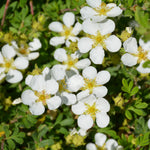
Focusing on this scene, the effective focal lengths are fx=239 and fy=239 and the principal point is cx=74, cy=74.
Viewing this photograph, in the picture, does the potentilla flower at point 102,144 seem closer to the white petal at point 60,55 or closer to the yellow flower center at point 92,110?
the yellow flower center at point 92,110

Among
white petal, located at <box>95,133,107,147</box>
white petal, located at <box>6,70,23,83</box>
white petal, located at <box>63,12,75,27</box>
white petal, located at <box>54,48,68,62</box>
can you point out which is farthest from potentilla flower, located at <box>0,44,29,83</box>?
white petal, located at <box>95,133,107,147</box>

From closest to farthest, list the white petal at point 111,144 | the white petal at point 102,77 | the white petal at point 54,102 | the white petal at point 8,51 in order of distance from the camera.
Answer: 1. the white petal at point 54,102
2. the white petal at point 102,77
3. the white petal at point 111,144
4. the white petal at point 8,51

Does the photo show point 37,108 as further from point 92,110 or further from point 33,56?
point 33,56

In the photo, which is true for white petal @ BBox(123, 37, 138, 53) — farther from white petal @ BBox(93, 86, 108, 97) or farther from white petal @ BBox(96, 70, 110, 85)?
white petal @ BBox(93, 86, 108, 97)

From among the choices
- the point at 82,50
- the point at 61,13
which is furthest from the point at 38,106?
the point at 61,13

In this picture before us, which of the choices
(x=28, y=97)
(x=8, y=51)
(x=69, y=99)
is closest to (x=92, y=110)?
(x=69, y=99)

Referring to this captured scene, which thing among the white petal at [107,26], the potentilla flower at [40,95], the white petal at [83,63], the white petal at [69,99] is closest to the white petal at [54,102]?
the potentilla flower at [40,95]

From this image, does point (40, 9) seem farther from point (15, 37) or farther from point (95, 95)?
point (95, 95)
